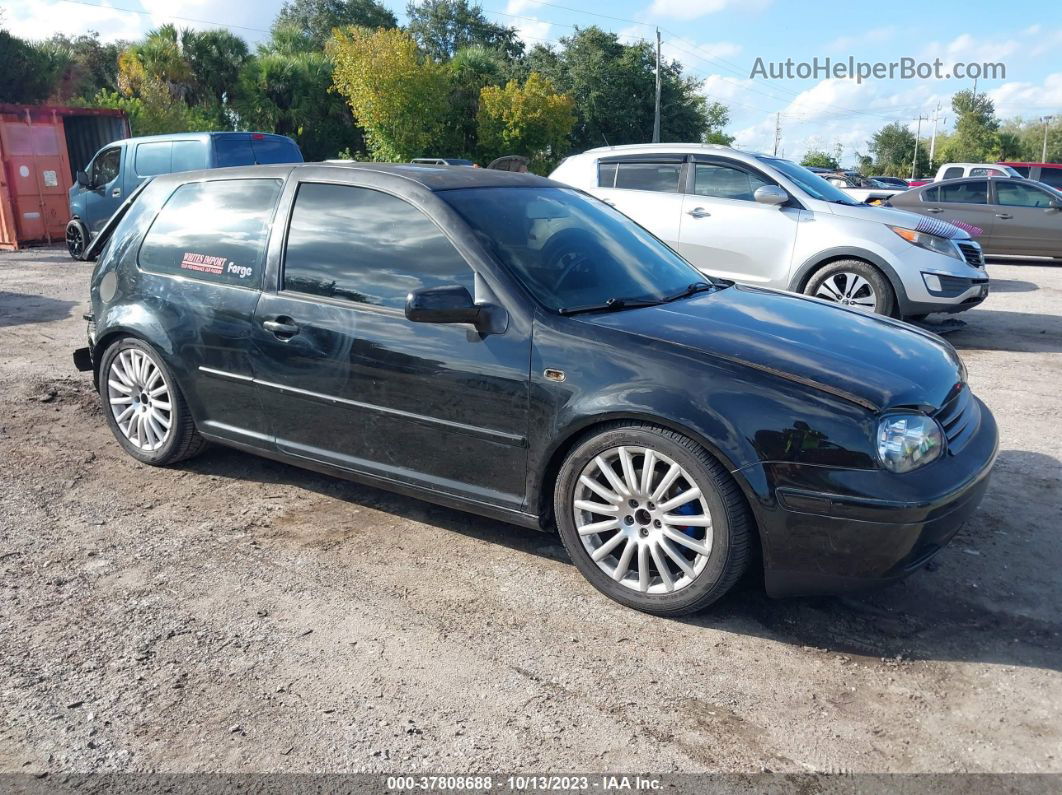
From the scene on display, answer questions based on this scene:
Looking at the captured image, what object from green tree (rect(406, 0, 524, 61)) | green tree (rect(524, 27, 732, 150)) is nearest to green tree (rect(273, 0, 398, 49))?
green tree (rect(406, 0, 524, 61))

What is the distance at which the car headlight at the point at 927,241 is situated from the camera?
25.9ft

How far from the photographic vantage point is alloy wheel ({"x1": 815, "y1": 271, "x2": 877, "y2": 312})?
793 cm

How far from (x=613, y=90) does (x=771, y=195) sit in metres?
42.4

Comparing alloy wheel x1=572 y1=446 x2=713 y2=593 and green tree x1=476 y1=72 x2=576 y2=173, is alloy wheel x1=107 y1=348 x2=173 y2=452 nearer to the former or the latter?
alloy wheel x1=572 y1=446 x2=713 y2=593

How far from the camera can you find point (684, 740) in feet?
8.63

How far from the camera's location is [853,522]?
9.74ft

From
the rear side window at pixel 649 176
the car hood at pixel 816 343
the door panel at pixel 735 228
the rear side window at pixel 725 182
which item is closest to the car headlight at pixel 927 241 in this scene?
the door panel at pixel 735 228

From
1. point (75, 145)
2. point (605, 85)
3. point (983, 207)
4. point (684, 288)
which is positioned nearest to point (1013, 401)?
point (684, 288)

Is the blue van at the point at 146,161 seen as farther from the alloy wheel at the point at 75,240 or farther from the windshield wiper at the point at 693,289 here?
the windshield wiper at the point at 693,289

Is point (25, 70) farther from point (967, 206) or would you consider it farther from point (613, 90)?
point (967, 206)

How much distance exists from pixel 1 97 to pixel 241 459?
35.6 meters

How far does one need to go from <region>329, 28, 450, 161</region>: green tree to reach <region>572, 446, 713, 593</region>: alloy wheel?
32.4 meters

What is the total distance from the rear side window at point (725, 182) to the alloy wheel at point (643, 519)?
18.8 feet

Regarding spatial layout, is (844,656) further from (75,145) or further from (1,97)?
(1,97)
